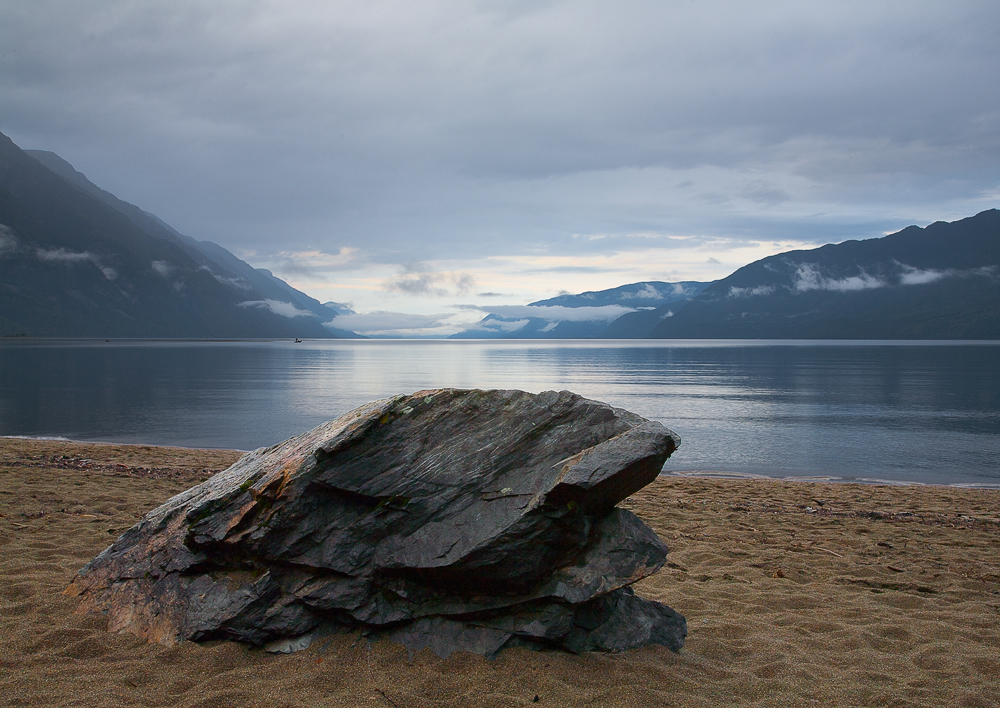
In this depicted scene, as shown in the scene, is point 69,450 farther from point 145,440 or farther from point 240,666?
point 240,666

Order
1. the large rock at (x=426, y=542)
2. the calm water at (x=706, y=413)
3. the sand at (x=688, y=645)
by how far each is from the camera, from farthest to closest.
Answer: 1. the calm water at (x=706, y=413)
2. the large rock at (x=426, y=542)
3. the sand at (x=688, y=645)

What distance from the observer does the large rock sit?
6.68m

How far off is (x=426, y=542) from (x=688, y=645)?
11.9 feet

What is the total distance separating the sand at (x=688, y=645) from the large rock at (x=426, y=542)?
31 centimetres

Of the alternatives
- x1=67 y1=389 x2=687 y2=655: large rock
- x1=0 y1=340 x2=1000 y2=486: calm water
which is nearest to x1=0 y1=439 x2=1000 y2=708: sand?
x1=67 y1=389 x2=687 y2=655: large rock

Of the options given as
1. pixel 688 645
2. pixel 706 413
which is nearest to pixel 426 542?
pixel 688 645

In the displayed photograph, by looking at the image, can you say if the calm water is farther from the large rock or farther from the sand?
the large rock

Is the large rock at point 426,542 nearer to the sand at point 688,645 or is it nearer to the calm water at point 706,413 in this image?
the sand at point 688,645

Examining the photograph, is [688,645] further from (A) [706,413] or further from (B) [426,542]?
(A) [706,413]

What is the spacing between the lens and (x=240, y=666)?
20.9 feet

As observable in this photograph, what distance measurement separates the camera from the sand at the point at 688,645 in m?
6.02

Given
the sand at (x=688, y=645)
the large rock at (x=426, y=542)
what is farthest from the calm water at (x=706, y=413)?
the large rock at (x=426, y=542)

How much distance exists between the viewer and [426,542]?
6.79 m

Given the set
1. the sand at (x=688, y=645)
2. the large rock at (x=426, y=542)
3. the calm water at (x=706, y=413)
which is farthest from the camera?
the calm water at (x=706, y=413)
